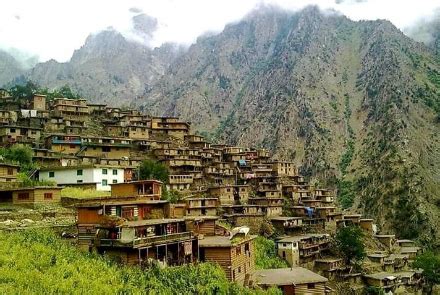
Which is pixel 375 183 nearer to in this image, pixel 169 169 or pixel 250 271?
pixel 169 169

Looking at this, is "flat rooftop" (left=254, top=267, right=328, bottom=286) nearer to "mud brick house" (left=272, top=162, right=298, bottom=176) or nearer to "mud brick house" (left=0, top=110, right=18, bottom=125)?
"mud brick house" (left=272, top=162, right=298, bottom=176)

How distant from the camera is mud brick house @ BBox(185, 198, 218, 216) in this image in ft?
192

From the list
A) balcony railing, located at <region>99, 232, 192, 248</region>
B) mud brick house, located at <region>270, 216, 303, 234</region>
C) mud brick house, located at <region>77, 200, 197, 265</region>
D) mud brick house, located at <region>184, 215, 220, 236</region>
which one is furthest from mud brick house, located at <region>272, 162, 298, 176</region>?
balcony railing, located at <region>99, 232, 192, 248</region>

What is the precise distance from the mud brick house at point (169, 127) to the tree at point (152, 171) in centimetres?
2423

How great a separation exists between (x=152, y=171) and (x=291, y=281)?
2919 centimetres

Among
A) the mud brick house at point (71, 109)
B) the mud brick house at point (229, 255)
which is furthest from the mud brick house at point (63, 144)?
the mud brick house at point (229, 255)

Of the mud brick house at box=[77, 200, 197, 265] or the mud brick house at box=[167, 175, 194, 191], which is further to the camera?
the mud brick house at box=[167, 175, 194, 191]

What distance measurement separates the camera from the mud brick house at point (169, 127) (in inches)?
Result: 3620

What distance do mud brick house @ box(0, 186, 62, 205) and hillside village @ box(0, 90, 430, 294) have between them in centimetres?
10

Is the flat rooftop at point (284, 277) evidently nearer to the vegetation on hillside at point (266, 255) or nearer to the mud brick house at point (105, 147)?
the vegetation on hillside at point (266, 255)

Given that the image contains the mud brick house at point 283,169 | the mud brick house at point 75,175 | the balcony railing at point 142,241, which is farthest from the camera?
the mud brick house at point 283,169

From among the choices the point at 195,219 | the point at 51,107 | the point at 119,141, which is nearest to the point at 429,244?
the point at 119,141

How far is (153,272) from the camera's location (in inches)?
1210

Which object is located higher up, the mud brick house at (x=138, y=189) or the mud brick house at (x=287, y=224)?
the mud brick house at (x=138, y=189)
